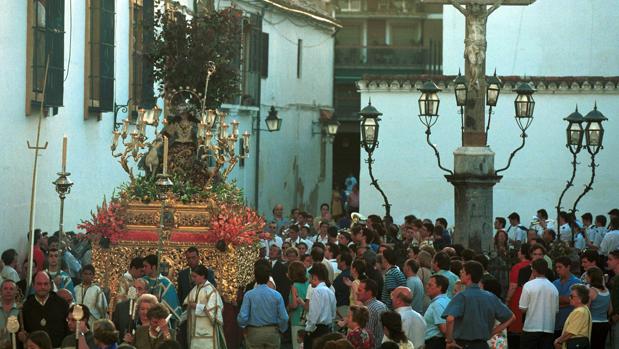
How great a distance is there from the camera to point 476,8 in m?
25.1

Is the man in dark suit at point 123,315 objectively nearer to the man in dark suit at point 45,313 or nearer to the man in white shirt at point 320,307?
the man in dark suit at point 45,313

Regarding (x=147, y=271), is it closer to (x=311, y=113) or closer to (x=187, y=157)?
(x=187, y=157)

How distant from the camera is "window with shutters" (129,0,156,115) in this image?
29.0 meters

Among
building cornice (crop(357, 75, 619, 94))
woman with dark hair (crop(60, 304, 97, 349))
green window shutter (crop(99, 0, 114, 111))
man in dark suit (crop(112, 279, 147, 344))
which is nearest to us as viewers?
woman with dark hair (crop(60, 304, 97, 349))

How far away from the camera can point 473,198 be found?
25.1 m

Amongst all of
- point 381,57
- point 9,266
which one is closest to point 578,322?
point 9,266

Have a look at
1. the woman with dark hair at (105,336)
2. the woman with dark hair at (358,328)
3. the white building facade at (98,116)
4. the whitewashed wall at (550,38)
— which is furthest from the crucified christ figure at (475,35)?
the woman with dark hair at (105,336)

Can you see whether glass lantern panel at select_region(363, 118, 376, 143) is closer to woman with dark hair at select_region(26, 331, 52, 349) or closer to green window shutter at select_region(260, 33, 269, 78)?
woman with dark hair at select_region(26, 331, 52, 349)

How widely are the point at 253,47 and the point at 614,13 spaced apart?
883cm

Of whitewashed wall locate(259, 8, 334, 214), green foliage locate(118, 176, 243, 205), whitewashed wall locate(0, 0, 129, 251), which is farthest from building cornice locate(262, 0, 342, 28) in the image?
green foliage locate(118, 176, 243, 205)

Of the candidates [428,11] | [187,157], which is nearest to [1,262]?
[187,157]

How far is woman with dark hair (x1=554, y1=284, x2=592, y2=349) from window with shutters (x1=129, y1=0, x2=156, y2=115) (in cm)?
1374

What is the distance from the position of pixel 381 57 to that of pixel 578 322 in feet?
122

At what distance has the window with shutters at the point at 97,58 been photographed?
1027 inches
